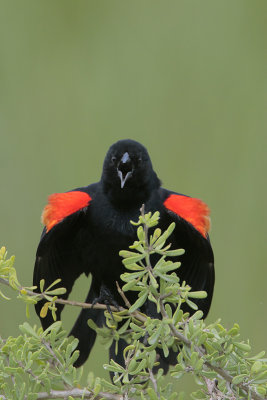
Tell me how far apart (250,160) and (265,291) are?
1.67 feet

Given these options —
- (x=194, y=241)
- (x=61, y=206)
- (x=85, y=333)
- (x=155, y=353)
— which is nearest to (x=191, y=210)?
(x=194, y=241)

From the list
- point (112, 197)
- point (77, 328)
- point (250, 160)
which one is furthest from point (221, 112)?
point (77, 328)

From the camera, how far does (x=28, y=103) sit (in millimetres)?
2615

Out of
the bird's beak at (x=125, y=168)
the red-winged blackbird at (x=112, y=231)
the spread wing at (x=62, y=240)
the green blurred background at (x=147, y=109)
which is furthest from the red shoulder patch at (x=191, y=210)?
the green blurred background at (x=147, y=109)

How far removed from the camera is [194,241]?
1.79 metres

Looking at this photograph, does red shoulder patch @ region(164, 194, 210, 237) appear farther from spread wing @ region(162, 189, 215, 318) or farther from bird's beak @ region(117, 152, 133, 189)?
bird's beak @ region(117, 152, 133, 189)

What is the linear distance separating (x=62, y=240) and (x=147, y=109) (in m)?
0.91

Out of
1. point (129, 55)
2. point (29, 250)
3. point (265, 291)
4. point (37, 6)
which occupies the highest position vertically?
point (37, 6)

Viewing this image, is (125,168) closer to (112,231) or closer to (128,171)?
(128,171)

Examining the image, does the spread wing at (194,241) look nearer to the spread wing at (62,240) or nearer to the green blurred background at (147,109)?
the spread wing at (62,240)

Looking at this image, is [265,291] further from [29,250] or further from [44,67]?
[44,67]

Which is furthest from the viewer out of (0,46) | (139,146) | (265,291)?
(0,46)

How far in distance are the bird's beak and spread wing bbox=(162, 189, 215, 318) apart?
0.15m

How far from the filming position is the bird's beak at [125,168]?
1.77 metres
